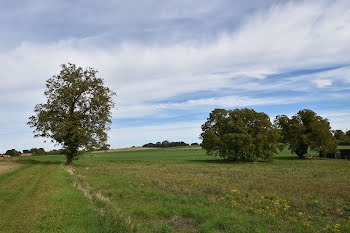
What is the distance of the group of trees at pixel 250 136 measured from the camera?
4775 centimetres

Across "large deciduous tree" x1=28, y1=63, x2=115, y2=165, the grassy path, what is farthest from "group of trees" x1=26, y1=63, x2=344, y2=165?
the grassy path

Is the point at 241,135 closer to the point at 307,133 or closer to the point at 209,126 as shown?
the point at 209,126

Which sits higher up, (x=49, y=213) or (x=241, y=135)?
(x=241, y=135)

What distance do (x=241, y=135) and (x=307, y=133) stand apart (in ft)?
75.2

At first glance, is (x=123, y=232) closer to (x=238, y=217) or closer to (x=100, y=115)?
(x=238, y=217)

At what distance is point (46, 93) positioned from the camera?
40844mm

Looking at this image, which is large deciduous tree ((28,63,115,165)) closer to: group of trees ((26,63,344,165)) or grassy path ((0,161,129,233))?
group of trees ((26,63,344,165))

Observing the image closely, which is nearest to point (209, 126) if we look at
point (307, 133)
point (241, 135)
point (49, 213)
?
point (241, 135)

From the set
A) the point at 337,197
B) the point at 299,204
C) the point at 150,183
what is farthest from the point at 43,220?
the point at 337,197

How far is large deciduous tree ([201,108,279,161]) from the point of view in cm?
4731

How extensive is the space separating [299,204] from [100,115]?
34131mm

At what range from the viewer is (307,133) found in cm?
5859

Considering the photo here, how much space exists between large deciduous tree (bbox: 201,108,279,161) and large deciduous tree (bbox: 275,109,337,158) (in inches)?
458

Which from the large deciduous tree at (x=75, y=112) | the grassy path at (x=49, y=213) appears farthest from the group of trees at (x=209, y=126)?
the grassy path at (x=49, y=213)
